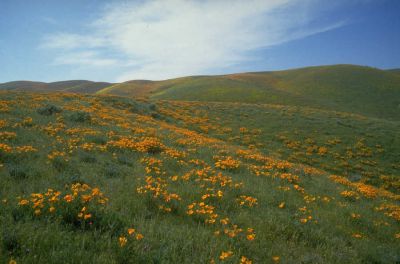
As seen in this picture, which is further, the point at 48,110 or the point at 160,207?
the point at 48,110

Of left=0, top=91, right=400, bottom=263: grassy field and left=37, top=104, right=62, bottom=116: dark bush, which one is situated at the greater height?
left=37, top=104, right=62, bottom=116: dark bush

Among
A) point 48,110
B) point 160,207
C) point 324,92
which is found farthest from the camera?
point 324,92

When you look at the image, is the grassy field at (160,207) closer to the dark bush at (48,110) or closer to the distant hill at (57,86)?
the dark bush at (48,110)

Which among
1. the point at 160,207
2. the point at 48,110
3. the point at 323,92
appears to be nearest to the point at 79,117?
the point at 48,110

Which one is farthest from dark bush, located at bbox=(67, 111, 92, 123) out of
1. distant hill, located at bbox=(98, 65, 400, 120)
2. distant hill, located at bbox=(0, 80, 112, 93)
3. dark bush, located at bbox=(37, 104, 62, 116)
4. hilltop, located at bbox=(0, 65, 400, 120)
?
distant hill, located at bbox=(0, 80, 112, 93)

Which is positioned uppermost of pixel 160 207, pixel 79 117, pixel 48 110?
pixel 48 110

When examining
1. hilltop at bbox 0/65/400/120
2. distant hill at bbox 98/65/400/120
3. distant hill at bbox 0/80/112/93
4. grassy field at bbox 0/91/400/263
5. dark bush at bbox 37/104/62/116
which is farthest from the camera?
distant hill at bbox 0/80/112/93

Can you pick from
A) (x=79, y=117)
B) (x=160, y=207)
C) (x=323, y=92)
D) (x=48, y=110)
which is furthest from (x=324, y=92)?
(x=160, y=207)

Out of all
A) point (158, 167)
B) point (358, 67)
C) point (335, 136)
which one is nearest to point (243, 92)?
point (335, 136)

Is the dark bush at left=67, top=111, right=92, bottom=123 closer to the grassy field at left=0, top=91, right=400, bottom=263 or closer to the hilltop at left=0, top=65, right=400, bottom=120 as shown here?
the grassy field at left=0, top=91, right=400, bottom=263

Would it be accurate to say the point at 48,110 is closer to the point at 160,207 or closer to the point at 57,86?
the point at 160,207

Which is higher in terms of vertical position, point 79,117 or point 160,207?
point 79,117

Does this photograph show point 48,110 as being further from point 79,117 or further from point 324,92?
point 324,92

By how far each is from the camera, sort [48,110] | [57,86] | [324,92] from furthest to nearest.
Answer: [57,86] < [324,92] < [48,110]
